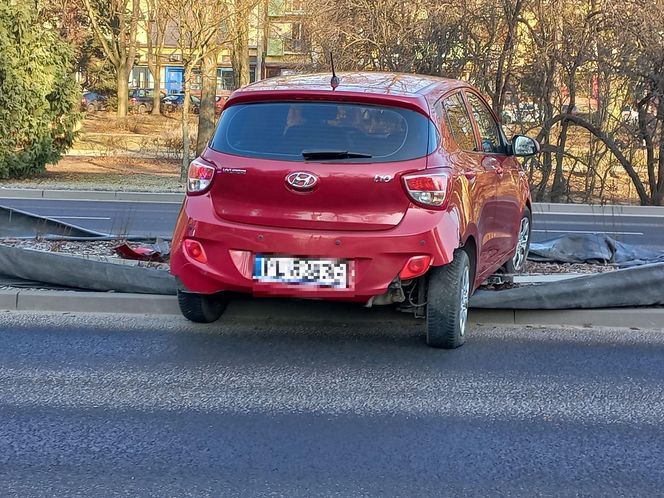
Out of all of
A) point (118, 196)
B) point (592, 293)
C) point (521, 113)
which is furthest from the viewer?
point (521, 113)

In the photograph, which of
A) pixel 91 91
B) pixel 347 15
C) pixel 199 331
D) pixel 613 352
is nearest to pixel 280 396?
pixel 199 331

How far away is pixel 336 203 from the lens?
18.4 feet

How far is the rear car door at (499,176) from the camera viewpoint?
6965 millimetres

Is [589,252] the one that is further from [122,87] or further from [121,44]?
[122,87]

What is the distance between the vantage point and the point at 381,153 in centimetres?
569

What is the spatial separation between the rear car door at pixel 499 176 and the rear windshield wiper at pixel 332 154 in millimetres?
1425

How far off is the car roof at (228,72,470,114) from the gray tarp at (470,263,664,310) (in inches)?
64.4

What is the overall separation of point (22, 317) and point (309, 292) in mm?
2588

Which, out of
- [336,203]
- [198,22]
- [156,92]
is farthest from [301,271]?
[156,92]

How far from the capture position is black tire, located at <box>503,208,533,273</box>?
8.01 m

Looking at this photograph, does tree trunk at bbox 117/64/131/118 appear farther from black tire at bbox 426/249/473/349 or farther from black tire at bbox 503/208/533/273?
black tire at bbox 426/249/473/349

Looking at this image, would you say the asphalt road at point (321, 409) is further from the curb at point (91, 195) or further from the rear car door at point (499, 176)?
the curb at point (91, 195)

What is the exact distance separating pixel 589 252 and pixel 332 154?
4.23 m

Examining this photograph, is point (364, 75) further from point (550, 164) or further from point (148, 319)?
point (550, 164)
